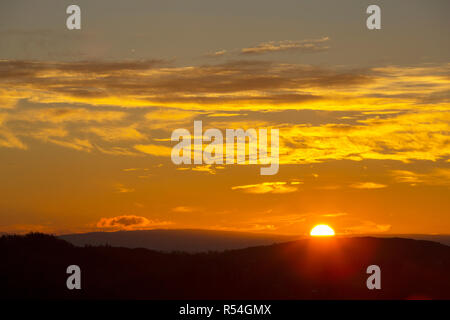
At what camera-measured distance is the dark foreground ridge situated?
30.0 metres

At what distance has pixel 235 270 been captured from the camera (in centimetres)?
3219

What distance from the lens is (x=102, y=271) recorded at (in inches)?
1275

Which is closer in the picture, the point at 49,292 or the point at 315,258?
the point at 49,292

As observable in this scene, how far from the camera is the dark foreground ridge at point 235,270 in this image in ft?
98.3
